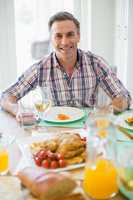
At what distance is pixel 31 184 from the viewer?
1005 mm

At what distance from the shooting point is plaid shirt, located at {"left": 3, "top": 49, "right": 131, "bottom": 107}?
6.86 feet

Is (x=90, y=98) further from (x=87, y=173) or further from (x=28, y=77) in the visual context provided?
(x=87, y=173)

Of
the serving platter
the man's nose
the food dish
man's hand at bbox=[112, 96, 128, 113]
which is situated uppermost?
the man's nose

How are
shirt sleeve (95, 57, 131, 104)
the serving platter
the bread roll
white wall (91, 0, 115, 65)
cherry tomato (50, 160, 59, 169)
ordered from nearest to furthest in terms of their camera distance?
the bread roll, cherry tomato (50, 160, 59, 169), the serving platter, shirt sleeve (95, 57, 131, 104), white wall (91, 0, 115, 65)

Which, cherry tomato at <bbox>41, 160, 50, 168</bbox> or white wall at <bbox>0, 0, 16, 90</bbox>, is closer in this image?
cherry tomato at <bbox>41, 160, 50, 168</bbox>

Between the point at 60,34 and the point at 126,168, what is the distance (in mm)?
1297

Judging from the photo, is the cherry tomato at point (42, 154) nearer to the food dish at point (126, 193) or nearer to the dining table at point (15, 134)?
the dining table at point (15, 134)

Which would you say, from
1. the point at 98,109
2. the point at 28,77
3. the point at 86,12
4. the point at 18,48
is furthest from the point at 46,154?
the point at 86,12

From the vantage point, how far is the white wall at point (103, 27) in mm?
3414

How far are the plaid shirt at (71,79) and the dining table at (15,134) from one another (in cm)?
36

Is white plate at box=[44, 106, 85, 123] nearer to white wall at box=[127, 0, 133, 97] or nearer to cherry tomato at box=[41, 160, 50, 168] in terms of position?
cherry tomato at box=[41, 160, 50, 168]

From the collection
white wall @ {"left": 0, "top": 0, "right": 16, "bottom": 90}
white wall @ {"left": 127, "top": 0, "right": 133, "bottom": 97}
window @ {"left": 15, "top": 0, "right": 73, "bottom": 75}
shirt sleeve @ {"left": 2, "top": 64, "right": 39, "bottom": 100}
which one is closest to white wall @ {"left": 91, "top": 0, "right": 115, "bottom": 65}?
white wall @ {"left": 127, "top": 0, "right": 133, "bottom": 97}

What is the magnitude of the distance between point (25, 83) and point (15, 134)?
2.07 ft

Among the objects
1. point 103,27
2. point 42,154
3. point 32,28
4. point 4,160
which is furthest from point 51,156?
point 103,27
